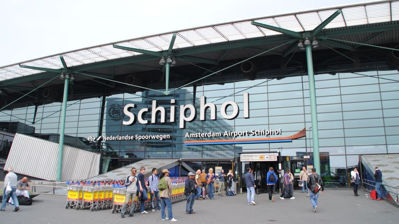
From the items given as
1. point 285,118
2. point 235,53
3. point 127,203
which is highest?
point 235,53

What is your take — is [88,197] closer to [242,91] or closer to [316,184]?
[316,184]

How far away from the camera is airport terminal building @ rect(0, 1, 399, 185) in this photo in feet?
68.8

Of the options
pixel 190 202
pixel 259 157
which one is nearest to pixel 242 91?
pixel 259 157

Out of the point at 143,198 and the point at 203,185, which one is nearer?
the point at 143,198

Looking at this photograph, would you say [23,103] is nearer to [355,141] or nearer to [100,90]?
[100,90]

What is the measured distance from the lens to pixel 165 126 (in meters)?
27.5

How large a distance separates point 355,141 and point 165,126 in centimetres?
1482

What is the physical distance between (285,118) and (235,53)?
652 cm

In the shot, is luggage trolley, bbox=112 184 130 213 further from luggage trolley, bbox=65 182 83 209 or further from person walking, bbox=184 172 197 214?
person walking, bbox=184 172 197 214

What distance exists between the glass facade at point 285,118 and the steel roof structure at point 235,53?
38.4 inches

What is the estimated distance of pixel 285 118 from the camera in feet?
77.5

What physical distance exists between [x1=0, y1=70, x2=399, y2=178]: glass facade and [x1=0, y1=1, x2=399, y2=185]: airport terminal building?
0.24 feet

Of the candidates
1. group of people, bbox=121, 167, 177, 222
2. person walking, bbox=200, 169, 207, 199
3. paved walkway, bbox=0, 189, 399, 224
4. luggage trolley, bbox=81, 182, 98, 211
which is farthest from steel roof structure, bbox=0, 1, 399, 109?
luggage trolley, bbox=81, 182, 98, 211

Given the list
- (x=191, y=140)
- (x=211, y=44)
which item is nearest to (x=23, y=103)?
(x=191, y=140)
